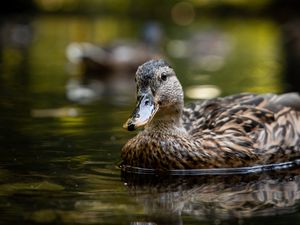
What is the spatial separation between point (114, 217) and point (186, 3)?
52.3 meters

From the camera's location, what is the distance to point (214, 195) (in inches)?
272

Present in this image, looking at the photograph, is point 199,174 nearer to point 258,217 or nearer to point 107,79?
point 258,217

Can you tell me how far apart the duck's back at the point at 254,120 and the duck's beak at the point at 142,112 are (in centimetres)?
76

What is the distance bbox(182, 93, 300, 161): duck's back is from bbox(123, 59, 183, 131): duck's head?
0.44 m

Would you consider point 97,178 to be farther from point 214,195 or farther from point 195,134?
point 195,134

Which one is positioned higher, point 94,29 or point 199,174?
point 94,29

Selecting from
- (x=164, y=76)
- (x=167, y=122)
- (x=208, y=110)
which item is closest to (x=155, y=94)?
(x=164, y=76)

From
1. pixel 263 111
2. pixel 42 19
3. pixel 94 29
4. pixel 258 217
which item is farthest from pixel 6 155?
pixel 42 19

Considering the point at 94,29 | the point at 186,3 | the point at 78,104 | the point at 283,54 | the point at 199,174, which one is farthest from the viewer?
the point at 186,3

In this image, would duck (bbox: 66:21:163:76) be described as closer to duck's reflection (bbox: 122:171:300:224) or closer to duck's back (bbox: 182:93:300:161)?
duck's back (bbox: 182:93:300:161)

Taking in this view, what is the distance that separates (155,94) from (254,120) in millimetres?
1169

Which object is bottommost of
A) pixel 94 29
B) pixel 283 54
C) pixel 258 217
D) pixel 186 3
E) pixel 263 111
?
pixel 258 217

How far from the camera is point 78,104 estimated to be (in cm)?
1271

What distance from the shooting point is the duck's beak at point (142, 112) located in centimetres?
733
